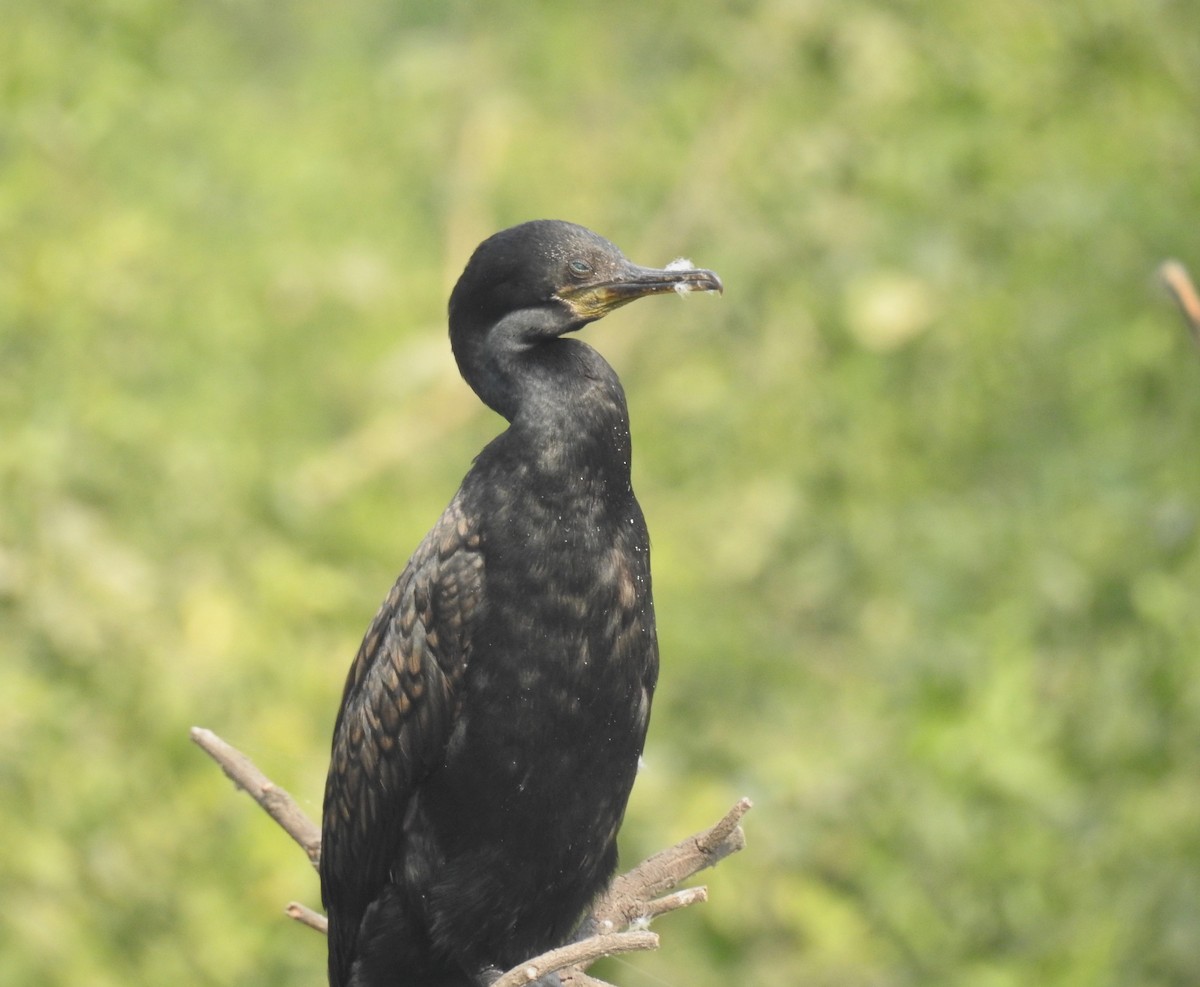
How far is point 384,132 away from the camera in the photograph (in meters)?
8.60

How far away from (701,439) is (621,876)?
14.9 feet

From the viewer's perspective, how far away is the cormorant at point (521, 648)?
272 centimetres

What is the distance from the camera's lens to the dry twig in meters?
2.67

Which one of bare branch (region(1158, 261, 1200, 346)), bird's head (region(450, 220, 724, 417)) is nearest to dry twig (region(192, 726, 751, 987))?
bird's head (region(450, 220, 724, 417))

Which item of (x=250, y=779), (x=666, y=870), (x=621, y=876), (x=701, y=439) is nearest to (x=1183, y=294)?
(x=666, y=870)

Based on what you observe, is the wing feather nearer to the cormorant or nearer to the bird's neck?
the cormorant

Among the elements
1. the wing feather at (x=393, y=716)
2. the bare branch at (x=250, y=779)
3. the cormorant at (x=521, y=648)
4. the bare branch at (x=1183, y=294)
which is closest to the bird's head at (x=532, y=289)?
the cormorant at (x=521, y=648)

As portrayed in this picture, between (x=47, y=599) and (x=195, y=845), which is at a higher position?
(x=47, y=599)

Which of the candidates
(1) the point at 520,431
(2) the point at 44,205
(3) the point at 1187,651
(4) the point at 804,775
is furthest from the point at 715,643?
(1) the point at 520,431

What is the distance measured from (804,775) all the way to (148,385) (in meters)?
2.63

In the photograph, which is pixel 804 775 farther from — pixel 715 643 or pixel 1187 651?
pixel 1187 651

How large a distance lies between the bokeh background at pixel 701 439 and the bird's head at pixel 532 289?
8.69ft

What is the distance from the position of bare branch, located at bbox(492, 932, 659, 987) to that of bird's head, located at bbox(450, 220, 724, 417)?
81 cm

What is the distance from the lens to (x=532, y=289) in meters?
2.69
